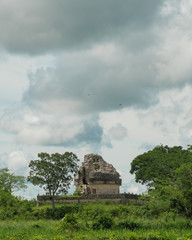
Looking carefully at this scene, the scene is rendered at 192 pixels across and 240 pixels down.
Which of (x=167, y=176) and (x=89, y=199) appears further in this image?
(x=167, y=176)

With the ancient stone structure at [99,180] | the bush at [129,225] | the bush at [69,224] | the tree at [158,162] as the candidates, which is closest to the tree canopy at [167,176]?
the tree at [158,162]

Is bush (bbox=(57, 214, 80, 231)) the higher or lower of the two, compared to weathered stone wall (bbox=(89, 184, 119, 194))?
lower

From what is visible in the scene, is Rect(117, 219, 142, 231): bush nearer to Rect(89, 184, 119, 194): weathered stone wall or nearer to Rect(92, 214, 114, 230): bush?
Rect(92, 214, 114, 230): bush

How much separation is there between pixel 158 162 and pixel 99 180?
10.3m

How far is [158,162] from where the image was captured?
56.0m

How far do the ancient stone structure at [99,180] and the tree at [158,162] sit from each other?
17.2 feet

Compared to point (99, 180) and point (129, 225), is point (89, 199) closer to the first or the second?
point (99, 180)

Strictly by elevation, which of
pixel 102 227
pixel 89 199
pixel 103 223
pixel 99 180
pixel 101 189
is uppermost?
pixel 99 180

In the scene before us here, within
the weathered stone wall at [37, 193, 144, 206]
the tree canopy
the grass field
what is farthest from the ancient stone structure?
the grass field

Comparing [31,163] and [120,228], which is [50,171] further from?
[120,228]

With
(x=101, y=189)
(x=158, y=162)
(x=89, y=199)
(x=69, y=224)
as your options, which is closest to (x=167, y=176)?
(x=158, y=162)

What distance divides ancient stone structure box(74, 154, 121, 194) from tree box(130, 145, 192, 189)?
17.2ft

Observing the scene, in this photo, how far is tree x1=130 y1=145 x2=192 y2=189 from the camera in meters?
53.6

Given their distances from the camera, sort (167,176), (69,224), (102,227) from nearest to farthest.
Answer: (69,224) < (102,227) < (167,176)
